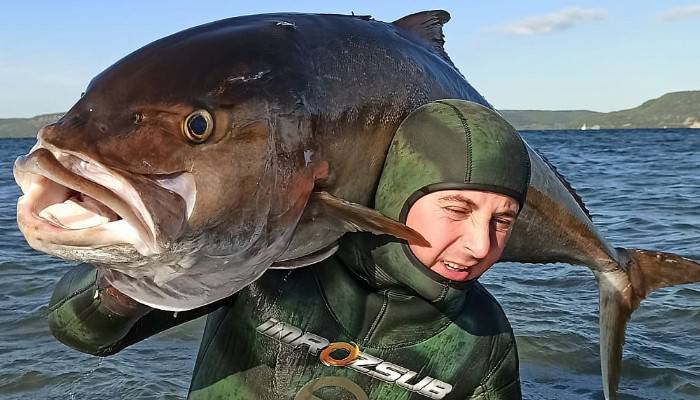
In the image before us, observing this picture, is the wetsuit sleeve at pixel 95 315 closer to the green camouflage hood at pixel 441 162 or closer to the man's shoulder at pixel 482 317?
the green camouflage hood at pixel 441 162

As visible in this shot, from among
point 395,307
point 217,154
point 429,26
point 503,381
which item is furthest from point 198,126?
point 503,381

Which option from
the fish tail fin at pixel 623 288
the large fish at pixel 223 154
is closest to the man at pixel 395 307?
the large fish at pixel 223 154

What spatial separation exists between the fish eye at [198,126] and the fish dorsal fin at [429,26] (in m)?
1.46

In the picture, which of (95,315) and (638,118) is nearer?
(95,315)

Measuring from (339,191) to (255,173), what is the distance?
491 mm

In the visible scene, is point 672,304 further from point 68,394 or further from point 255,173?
point 255,173

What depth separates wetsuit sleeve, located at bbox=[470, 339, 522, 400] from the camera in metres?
3.39

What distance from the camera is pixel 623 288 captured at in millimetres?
4242

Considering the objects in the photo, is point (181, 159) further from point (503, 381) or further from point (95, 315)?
point (503, 381)

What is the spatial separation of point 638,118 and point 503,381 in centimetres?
16007

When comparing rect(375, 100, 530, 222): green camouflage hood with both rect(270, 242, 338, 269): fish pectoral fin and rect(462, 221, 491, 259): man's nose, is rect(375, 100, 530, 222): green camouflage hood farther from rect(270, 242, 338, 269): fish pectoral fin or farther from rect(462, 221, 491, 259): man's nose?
rect(270, 242, 338, 269): fish pectoral fin

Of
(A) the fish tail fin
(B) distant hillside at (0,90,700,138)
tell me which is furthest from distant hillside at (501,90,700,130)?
(A) the fish tail fin

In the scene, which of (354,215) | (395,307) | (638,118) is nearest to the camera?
(354,215)

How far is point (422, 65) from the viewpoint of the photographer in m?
3.04
